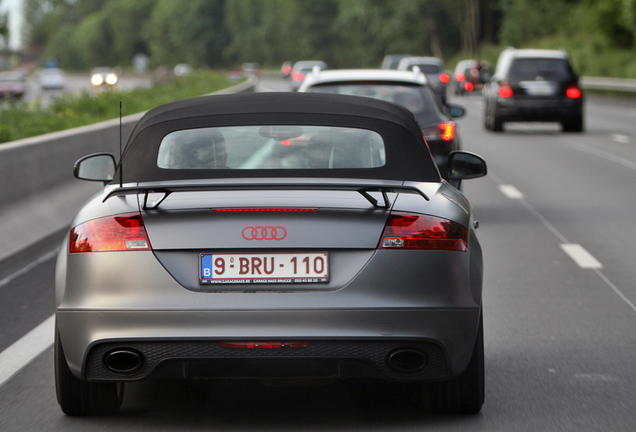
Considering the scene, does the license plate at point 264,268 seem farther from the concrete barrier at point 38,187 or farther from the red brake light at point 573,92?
the red brake light at point 573,92

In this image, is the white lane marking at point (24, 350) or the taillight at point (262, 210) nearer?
the taillight at point (262, 210)

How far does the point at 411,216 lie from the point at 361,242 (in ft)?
0.77

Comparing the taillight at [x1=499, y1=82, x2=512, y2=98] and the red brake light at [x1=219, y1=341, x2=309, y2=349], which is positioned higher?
the red brake light at [x1=219, y1=341, x2=309, y2=349]

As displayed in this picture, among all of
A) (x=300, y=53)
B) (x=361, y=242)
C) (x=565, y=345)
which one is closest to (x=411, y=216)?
(x=361, y=242)

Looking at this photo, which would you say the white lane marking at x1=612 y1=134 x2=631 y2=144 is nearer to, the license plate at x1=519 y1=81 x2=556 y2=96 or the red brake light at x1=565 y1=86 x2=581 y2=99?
the red brake light at x1=565 y1=86 x2=581 y2=99

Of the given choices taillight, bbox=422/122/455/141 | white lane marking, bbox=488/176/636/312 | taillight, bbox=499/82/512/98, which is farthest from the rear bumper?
taillight, bbox=499/82/512/98

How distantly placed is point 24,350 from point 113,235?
192cm

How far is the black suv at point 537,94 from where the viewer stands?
84.6 feet

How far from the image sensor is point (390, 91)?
1060 cm

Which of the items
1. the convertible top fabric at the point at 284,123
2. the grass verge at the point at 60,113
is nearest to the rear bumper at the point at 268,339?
the convertible top fabric at the point at 284,123

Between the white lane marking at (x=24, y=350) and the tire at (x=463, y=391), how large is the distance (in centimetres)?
199

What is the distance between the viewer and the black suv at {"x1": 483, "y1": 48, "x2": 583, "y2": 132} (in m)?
25.8

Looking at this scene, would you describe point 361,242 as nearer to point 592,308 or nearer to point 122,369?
point 122,369

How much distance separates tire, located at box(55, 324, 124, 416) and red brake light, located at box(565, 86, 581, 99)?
73.2ft
